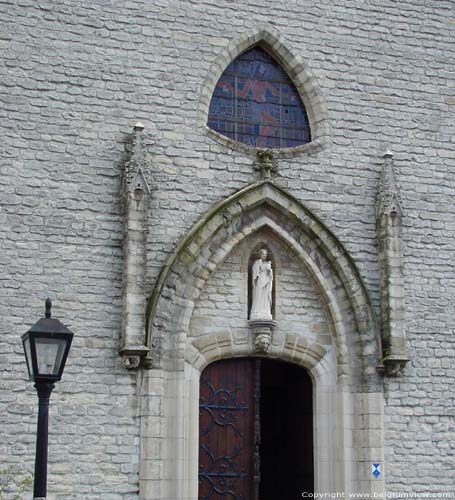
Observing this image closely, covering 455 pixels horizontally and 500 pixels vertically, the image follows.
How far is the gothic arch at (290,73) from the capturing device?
13.7m

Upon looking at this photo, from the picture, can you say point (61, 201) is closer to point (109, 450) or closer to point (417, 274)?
point (109, 450)

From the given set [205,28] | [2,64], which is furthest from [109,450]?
[205,28]

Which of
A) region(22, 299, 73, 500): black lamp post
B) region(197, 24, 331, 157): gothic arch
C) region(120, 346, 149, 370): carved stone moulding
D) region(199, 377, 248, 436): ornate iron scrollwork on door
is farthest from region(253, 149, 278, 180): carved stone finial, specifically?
region(22, 299, 73, 500): black lamp post

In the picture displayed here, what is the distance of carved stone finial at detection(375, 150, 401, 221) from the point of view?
534 inches

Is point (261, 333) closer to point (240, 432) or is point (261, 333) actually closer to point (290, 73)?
point (240, 432)

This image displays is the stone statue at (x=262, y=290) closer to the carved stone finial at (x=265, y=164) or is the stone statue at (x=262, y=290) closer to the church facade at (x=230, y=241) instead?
the church facade at (x=230, y=241)

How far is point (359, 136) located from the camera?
46.3 feet

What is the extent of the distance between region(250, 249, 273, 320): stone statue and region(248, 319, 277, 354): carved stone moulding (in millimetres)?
60

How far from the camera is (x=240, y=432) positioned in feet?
43.0

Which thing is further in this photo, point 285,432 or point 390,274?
point 285,432

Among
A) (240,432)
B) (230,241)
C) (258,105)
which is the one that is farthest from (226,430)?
(258,105)

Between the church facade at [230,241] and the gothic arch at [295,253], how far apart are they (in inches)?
1.2

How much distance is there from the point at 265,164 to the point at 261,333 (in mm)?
2308

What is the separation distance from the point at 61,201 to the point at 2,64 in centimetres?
193
